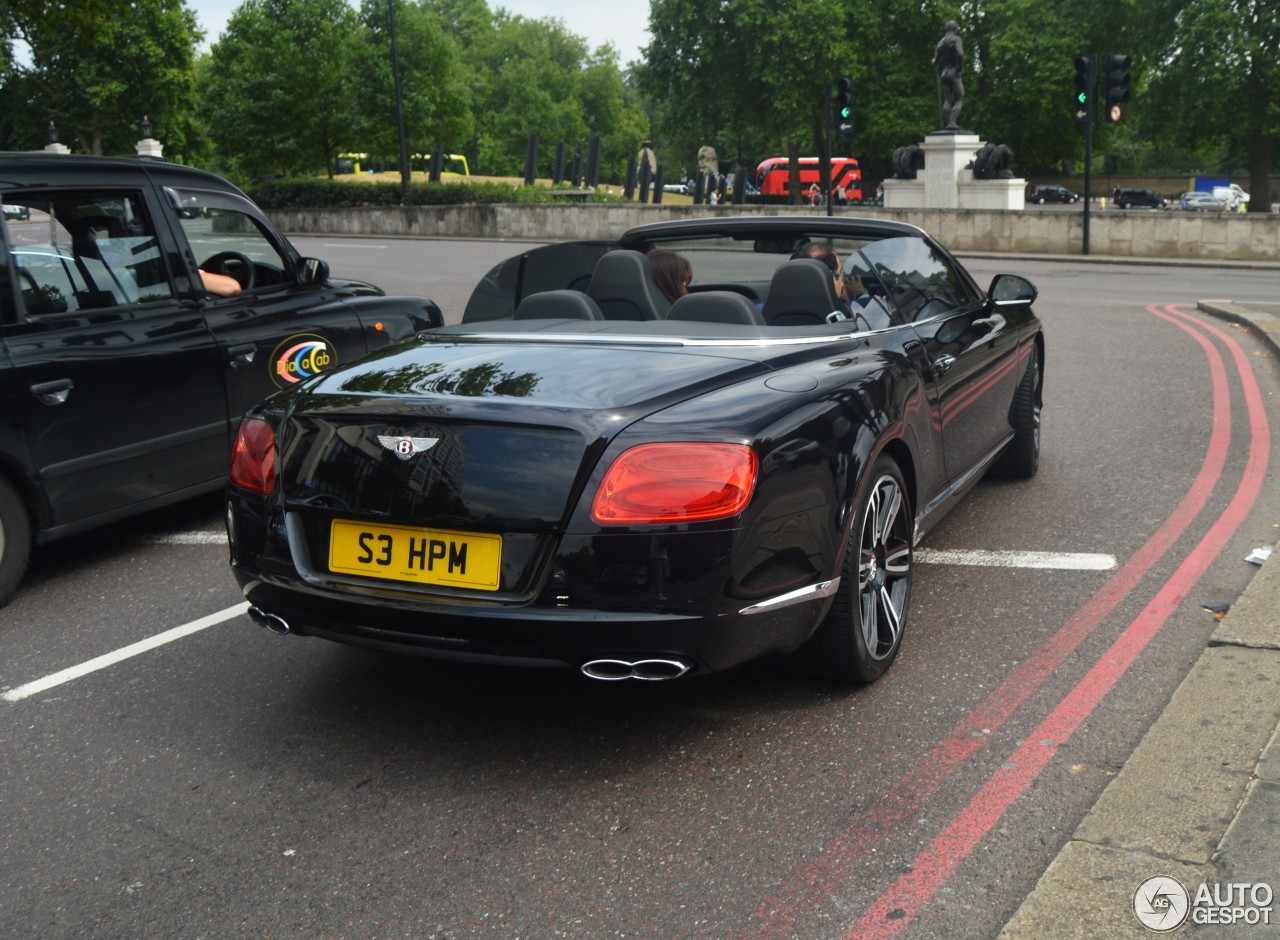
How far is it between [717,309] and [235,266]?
3.10 m

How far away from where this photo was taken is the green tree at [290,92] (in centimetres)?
5422

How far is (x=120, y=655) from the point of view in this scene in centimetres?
478

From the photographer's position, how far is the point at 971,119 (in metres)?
68.6

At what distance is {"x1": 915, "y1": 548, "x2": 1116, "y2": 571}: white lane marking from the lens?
5473mm

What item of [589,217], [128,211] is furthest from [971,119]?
[128,211]

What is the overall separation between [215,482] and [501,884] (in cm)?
373

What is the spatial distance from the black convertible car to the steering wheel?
250 centimetres

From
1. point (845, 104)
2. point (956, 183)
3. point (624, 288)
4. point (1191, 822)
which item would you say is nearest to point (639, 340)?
point (624, 288)

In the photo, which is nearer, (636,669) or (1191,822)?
(1191,822)

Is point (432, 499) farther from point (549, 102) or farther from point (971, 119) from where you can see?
point (549, 102)

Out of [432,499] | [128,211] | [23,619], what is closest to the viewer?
[432,499]

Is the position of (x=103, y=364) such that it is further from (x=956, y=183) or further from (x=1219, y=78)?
(x=1219, y=78)

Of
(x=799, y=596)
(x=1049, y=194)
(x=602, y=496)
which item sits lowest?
(x=799, y=596)

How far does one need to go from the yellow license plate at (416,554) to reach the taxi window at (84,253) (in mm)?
2606
